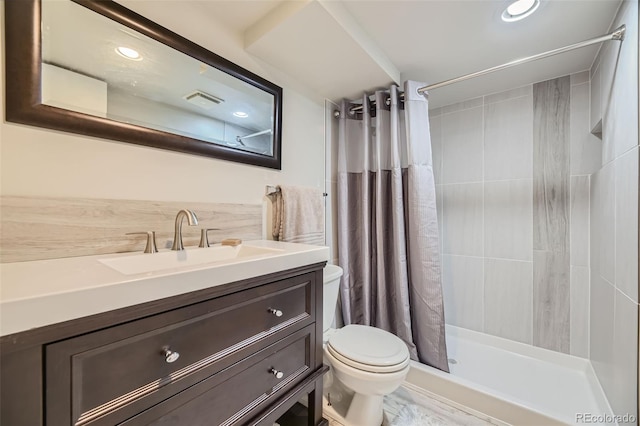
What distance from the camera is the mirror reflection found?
0.85 m

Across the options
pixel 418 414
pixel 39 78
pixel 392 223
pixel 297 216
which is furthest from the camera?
pixel 392 223

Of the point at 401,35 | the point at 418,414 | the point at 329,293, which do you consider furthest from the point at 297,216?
the point at 418,414

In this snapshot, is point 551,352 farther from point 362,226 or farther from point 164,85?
point 164,85

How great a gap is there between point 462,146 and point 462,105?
0.35m

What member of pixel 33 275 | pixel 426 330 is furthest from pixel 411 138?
pixel 33 275

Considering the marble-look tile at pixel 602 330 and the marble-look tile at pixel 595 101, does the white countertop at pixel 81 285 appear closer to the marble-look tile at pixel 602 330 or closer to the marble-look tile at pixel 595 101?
the marble-look tile at pixel 602 330

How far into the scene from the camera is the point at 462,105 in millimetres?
2111

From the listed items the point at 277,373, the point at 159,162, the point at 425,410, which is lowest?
the point at 425,410

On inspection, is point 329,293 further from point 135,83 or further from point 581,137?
point 581,137

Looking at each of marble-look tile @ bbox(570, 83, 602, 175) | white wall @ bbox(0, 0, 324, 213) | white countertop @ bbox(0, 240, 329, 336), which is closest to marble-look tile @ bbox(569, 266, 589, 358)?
marble-look tile @ bbox(570, 83, 602, 175)

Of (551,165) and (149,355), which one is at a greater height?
(551,165)

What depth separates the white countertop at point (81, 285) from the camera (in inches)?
17.7

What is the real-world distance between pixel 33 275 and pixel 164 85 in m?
0.85

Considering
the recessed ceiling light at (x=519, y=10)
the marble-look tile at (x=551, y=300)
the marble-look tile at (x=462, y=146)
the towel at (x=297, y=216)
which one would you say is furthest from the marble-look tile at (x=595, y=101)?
the towel at (x=297, y=216)
